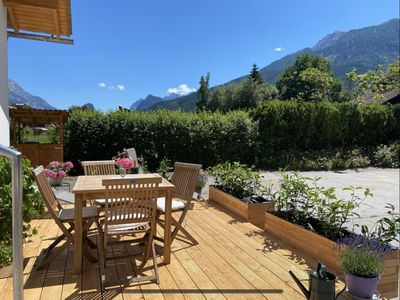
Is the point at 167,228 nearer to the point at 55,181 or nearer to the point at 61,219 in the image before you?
the point at 61,219

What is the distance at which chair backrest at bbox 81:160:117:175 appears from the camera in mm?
4836

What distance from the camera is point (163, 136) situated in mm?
11719

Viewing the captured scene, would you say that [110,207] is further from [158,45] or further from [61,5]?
[158,45]

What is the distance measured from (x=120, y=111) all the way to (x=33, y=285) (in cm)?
923

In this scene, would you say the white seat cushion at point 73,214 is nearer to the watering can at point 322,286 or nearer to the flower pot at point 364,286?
the watering can at point 322,286

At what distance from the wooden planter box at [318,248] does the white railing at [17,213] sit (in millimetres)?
2667

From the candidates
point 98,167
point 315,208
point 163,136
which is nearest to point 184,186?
point 315,208

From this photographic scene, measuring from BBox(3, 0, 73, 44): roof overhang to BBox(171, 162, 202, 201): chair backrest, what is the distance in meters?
3.39

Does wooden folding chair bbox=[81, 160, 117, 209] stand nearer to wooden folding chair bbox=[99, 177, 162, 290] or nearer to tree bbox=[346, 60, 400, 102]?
wooden folding chair bbox=[99, 177, 162, 290]

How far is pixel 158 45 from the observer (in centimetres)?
4794

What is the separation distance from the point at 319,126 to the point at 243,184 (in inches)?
407

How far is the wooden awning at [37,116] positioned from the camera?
366 inches

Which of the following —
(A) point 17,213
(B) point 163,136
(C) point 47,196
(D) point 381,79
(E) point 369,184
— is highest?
(D) point 381,79

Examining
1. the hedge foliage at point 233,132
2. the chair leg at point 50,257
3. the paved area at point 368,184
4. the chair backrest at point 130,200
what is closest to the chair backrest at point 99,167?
the chair leg at point 50,257
